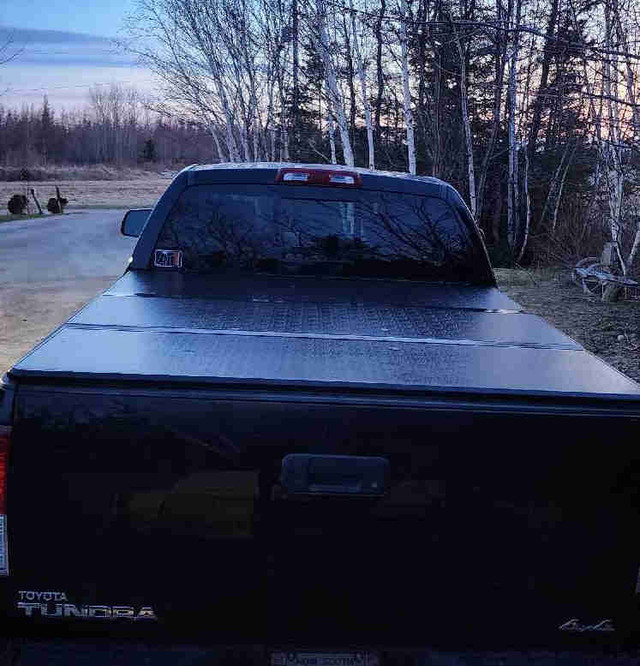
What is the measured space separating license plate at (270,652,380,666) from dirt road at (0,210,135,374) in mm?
6572

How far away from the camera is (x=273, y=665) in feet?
6.72

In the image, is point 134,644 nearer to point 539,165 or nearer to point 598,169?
point 598,169

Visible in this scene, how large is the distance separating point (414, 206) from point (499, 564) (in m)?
2.71

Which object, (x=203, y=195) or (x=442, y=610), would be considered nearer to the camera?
(x=442, y=610)

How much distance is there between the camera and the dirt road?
10.3 metres

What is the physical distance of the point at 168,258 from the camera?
4340mm

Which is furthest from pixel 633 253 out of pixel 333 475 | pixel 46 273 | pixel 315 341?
pixel 333 475

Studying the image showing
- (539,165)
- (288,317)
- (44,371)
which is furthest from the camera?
(539,165)

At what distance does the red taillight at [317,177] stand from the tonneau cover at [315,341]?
60 cm

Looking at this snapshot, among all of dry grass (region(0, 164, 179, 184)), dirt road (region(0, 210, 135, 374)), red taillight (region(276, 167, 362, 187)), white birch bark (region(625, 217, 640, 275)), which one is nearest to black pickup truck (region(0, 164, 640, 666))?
red taillight (region(276, 167, 362, 187))

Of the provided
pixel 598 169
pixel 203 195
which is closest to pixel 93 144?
pixel 598 169

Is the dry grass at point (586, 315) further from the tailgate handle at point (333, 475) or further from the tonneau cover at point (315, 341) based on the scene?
the tailgate handle at point (333, 475)

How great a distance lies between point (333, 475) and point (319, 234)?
257 cm

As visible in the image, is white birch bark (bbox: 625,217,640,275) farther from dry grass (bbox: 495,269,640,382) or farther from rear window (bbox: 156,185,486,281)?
rear window (bbox: 156,185,486,281)
